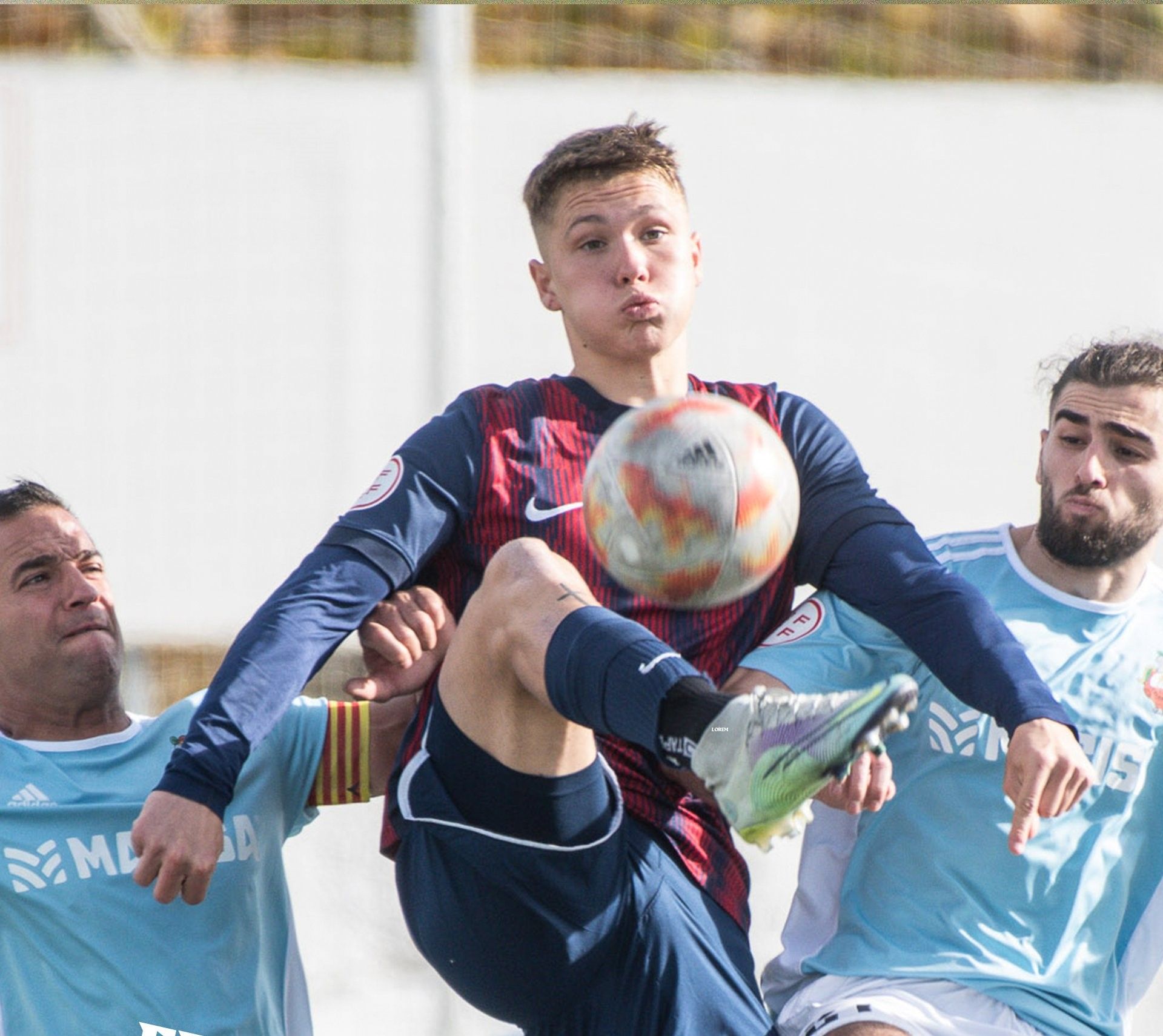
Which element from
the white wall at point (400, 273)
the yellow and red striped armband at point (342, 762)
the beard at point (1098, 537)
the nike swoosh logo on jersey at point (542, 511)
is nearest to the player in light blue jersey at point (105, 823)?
the yellow and red striped armband at point (342, 762)

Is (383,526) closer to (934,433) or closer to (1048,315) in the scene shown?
(934,433)

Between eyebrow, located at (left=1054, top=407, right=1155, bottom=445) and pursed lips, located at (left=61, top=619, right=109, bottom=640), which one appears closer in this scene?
eyebrow, located at (left=1054, top=407, right=1155, bottom=445)

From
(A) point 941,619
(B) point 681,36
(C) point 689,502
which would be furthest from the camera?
(B) point 681,36

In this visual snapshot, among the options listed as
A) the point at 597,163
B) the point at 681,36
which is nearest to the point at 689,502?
the point at 597,163

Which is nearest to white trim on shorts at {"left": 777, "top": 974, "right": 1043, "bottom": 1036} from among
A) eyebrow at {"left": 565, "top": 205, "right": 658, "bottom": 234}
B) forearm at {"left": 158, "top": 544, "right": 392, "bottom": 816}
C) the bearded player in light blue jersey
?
the bearded player in light blue jersey

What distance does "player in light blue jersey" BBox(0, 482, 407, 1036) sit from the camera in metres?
3.24

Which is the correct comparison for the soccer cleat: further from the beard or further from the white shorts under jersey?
the white shorts under jersey

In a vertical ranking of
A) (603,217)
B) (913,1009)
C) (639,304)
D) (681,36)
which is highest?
(681,36)

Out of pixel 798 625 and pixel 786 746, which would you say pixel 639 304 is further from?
pixel 786 746

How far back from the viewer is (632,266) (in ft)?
10.1

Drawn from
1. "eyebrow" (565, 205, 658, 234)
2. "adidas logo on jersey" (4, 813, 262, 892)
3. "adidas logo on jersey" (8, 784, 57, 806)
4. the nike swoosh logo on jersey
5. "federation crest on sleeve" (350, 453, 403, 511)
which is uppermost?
"eyebrow" (565, 205, 658, 234)

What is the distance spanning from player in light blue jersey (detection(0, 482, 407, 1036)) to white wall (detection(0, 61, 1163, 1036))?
1.22 meters

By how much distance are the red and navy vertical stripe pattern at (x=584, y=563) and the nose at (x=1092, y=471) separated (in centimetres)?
65

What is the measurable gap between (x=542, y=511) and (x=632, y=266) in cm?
46
